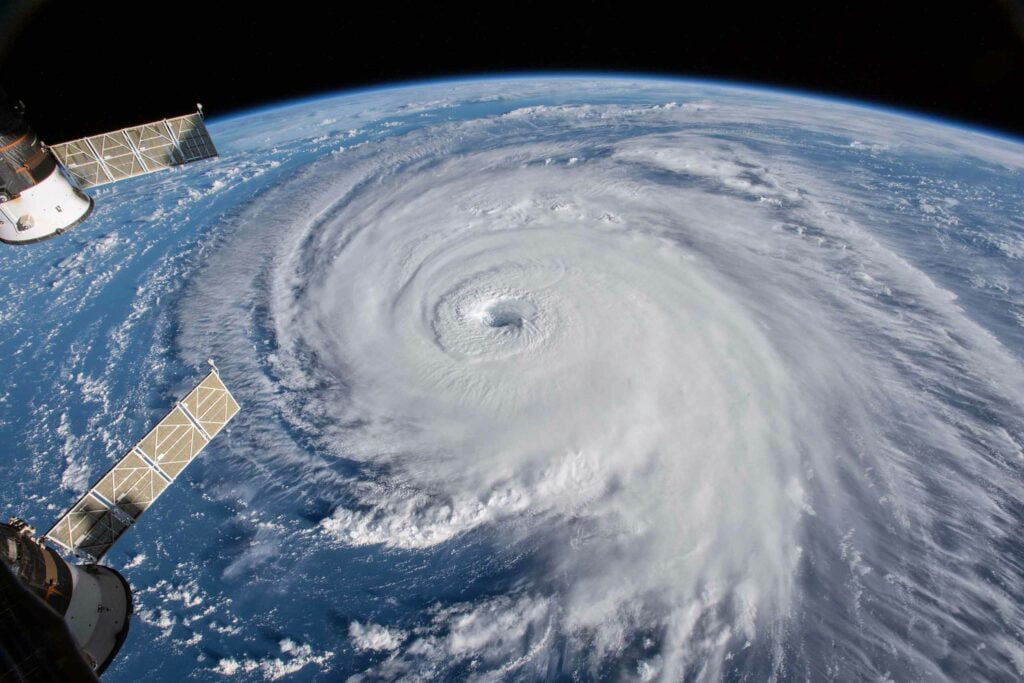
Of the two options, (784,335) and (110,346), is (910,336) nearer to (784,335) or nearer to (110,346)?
(784,335)

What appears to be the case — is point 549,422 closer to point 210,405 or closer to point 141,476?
point 210,405

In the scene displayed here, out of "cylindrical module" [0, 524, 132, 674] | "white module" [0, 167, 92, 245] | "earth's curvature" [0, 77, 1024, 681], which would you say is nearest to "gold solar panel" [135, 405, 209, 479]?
"cylindrical module" [0, 524, 132, 674]

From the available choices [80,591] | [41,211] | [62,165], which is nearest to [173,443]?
[80,591]

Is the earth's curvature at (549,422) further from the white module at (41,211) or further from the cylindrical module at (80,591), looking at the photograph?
the white module at (41,211)

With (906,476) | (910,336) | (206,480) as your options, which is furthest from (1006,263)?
(206,480)

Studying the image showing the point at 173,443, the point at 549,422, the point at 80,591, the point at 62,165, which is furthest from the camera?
the point at 549,422

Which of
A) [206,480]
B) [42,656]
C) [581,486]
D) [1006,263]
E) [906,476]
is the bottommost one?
[206,480]
